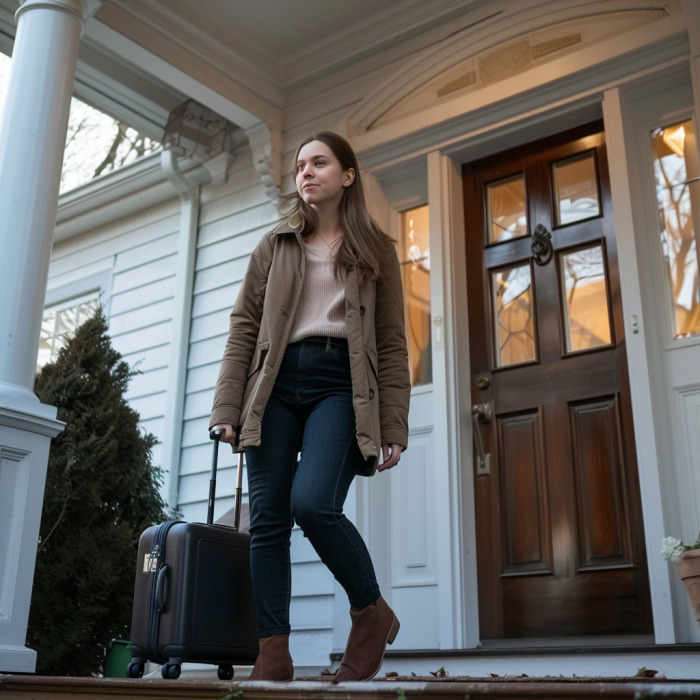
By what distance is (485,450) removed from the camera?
3768 mm

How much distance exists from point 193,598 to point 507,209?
2398mm

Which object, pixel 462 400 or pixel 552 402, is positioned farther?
pixel 462 400

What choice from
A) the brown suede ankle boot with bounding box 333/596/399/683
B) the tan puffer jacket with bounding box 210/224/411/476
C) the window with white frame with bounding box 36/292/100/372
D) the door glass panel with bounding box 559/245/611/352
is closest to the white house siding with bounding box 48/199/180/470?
the window with white frame with bounding box 36/292/100/372

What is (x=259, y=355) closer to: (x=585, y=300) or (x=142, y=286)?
(x=585, y=300)

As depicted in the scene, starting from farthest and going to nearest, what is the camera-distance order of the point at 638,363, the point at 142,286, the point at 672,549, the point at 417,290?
1. the point at 142,286
2. the point at 417,290
3. the point at 638,363
4. the point at 672,549

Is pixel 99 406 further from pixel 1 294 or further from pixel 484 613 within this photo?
pixel 484 613

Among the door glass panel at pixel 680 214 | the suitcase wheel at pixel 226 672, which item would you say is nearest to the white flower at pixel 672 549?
the door glass panel at pixel 680 214

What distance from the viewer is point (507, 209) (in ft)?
13.3

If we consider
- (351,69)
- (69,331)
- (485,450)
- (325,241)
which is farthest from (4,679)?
(69,331)

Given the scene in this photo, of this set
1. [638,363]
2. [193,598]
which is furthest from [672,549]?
[193,598]

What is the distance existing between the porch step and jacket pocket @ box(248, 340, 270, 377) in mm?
739

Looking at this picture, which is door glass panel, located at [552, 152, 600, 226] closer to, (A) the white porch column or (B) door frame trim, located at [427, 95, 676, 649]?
(B) door frame trim, located at [427, 95, 676, 649]

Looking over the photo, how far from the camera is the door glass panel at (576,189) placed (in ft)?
12.4

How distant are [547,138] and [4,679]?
10.3 ft
